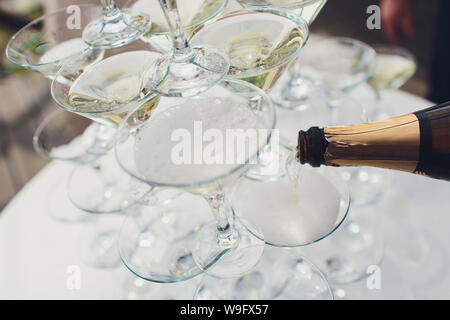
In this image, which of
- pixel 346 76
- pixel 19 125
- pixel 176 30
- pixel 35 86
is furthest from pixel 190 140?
pixel 35 86

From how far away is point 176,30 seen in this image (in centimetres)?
44

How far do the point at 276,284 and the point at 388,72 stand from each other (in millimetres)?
536

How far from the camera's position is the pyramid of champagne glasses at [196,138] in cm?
42

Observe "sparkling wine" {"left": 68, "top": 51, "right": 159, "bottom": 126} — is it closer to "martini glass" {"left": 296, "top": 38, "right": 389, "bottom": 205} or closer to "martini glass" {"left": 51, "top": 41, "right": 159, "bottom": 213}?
"martini glass" {"left": 51, "top": 41, "right": 159, "bottom": 213}

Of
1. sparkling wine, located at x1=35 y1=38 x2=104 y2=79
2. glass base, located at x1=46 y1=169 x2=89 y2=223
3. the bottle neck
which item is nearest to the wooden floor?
glass base, located at x1=46 y1=169 x2=89 y2=223

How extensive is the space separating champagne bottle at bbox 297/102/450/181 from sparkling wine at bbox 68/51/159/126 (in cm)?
25

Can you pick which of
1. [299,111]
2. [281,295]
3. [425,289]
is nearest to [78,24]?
[299,111]

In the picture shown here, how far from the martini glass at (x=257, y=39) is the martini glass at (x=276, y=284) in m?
0.18

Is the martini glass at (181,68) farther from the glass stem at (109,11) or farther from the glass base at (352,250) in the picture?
the glass base at (352,250)

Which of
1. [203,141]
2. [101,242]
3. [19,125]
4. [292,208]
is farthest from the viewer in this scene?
[19,125]

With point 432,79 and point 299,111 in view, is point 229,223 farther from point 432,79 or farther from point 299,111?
point 432,79

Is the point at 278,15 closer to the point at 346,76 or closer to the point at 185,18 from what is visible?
the point at 185,18

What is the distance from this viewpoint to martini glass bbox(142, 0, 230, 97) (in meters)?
0.43

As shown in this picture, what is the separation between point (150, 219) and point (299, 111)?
0.41m
